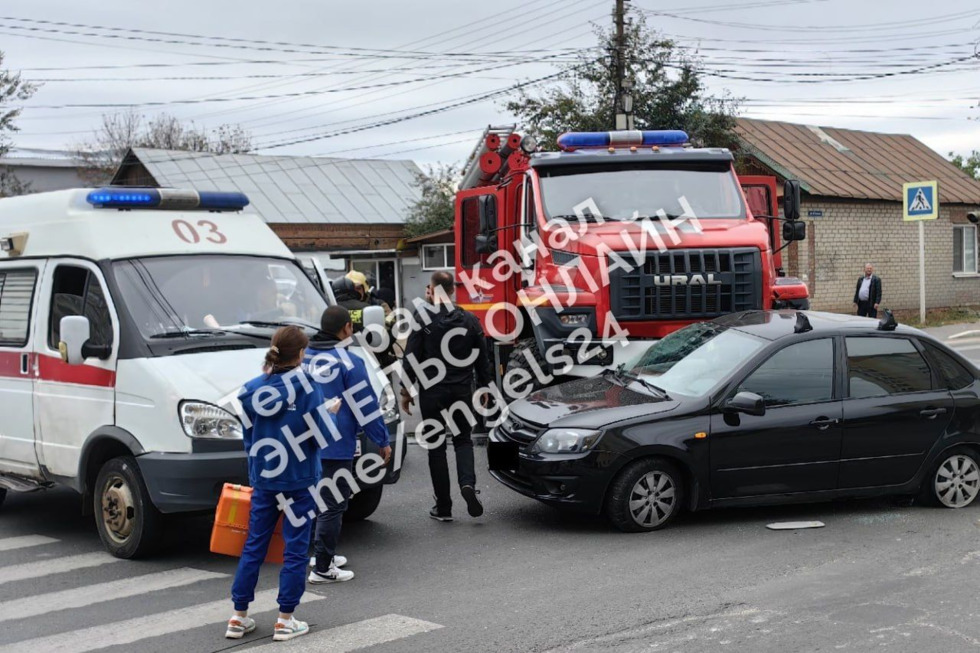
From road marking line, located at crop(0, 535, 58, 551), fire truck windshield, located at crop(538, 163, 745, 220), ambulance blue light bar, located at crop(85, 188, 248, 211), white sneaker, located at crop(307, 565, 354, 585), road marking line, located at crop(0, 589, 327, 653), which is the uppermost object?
fire truck windshield, located at crop(538, 163, 745, 220)

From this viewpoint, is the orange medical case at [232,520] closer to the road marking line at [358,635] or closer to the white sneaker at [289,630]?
A: the white sneaker at [289,630]

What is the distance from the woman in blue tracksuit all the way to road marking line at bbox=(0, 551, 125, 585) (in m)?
2.08

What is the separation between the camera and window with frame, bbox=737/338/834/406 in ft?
25.4

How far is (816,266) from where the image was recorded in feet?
88.9

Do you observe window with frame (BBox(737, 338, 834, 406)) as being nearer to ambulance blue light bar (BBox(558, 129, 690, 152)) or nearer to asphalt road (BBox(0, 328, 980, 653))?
asphalt road (BBox(0, 328, 980, 653))

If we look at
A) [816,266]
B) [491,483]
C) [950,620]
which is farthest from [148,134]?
[950,620]

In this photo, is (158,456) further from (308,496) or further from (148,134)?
(148,134)

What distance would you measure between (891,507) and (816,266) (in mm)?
A: 19784

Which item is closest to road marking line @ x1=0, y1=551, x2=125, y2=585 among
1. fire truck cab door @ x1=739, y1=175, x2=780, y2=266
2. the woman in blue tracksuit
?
the woman in blue tracksuit

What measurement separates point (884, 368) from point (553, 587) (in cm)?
342

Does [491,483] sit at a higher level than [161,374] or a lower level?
lower

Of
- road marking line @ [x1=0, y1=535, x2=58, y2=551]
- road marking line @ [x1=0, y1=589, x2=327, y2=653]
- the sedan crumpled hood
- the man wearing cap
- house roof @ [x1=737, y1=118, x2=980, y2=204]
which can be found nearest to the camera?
road marking line @ [x1=0, y1=589, x2=327, y2=653]

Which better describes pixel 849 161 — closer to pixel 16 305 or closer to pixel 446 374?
pixel 446 374

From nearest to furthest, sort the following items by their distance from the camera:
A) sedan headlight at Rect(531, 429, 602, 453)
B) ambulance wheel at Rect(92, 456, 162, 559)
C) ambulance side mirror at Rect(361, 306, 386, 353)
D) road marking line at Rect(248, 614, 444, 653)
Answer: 1. road marking line at Rect(248, 614, 444, 653)
2. ambulance wheel at Rect(92, 456, 162, 559)
3. sedan headlight at Rect(531, 429, 602, 453)
4. ambulance side mirror at Rect(361, 306, 386, 353)
